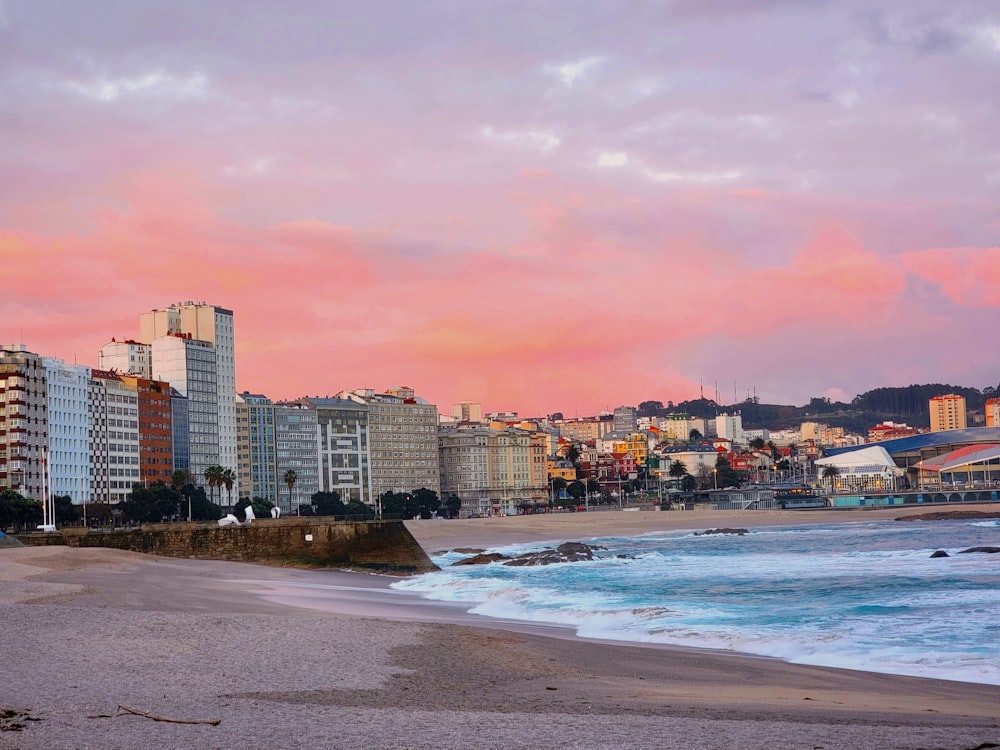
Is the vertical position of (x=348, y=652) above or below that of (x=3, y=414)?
below

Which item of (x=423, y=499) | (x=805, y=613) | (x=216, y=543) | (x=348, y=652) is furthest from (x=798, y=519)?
(x=348, y=652)

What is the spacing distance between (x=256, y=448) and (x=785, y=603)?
5539 inches

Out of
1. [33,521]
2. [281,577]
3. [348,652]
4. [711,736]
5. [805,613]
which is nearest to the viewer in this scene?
[711,736]

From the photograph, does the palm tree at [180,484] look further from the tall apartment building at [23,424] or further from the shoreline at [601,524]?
the shoreline at [601,524]

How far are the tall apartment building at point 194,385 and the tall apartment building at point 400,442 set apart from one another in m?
37.5

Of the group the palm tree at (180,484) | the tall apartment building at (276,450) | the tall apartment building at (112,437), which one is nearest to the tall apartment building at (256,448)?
the tall apartment building at (276,450)

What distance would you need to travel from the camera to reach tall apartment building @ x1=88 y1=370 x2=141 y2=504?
131625 mm

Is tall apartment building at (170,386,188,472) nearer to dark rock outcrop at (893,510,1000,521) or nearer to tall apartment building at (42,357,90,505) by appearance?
tall apartment building at (42,357,90,505)

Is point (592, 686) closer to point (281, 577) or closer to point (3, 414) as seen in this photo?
point (281, 577)

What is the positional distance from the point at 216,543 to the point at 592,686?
120 ft

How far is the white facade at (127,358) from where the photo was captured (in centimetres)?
15225

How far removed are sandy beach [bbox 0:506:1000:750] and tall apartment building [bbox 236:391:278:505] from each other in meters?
139

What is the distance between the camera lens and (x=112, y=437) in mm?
133750

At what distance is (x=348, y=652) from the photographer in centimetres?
1783
